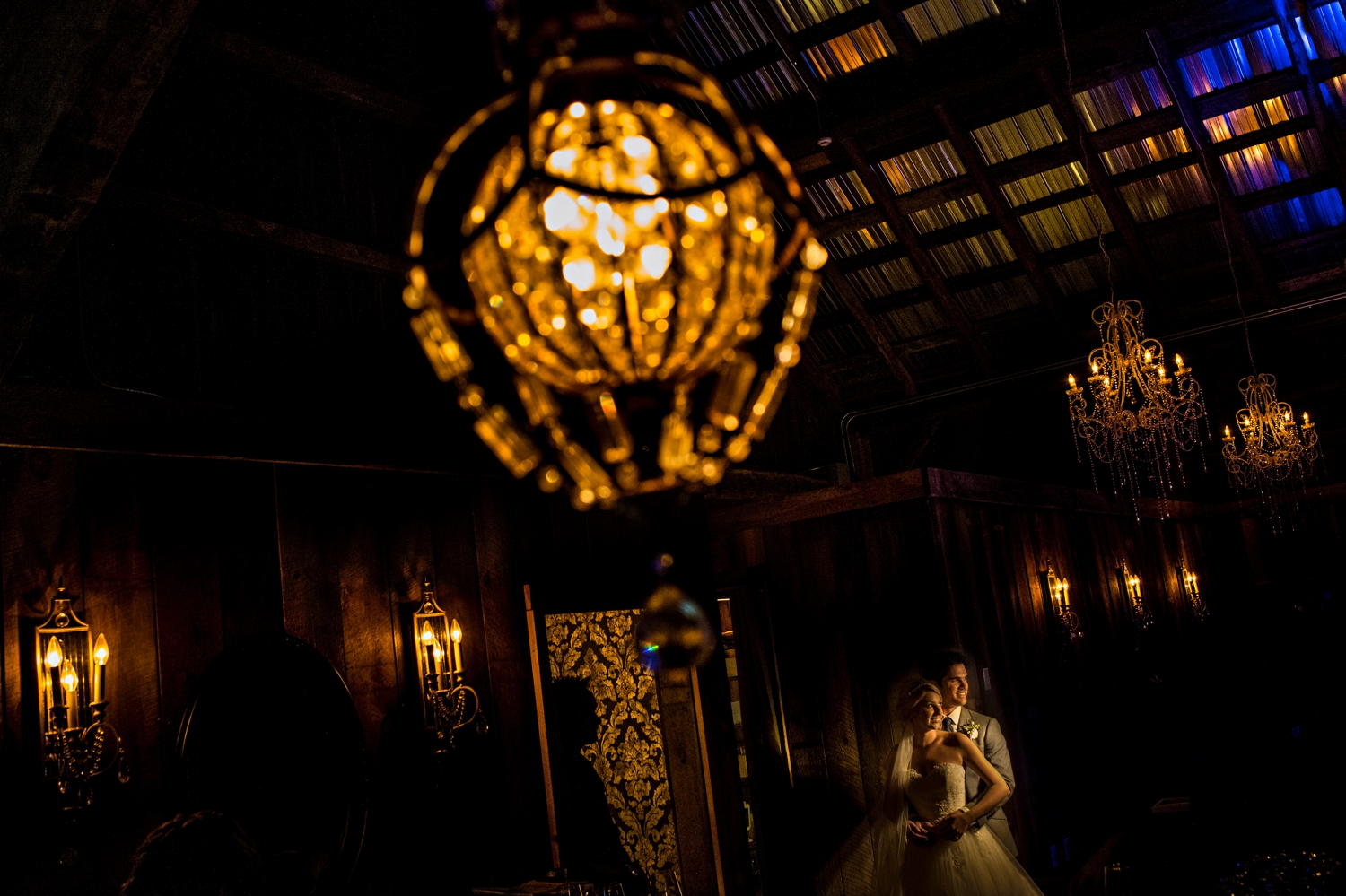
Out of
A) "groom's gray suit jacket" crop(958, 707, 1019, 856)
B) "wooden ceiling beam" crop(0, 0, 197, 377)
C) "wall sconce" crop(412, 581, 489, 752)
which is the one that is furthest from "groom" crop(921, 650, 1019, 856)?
"wooden ceiling beam" crop(0, 0, 197, 377)

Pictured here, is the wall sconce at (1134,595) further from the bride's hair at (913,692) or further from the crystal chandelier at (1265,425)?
the bride's hair at (913,692)

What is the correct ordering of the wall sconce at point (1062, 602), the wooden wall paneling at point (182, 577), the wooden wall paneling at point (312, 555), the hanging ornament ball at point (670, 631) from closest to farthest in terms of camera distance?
the hanging ornament ball at point (670, 631)
the wooden wall paneling at point (182, 577)
the wooden wall paneling at point (312, 555)
the wall sconce at point (1062, 602)

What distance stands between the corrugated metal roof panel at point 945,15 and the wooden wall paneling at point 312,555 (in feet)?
16.1

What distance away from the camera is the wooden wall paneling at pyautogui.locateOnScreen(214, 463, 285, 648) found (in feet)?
13.8

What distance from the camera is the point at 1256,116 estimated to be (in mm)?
6832

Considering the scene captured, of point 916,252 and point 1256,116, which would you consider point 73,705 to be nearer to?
point 916,252

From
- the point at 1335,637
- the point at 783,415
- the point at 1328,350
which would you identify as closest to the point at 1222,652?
the point at 1335,637

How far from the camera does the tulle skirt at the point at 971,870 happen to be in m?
5.36

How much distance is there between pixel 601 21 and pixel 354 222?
4.50 m

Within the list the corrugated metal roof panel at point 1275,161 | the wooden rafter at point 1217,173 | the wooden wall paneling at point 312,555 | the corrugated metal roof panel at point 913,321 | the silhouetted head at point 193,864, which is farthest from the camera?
the corrugated metal roof panel at point 913,321

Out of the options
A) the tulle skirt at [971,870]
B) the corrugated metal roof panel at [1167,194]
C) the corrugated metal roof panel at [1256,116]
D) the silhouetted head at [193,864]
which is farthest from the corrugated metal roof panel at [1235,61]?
the silhouetted head at [193,864]

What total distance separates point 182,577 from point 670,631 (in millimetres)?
2346

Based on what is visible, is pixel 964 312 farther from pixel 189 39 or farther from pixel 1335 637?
pixel 189 39

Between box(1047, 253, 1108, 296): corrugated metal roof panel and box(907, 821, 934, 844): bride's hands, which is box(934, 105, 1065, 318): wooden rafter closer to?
box(1047, 253, 1108, 296): corrugated metal roof panel
